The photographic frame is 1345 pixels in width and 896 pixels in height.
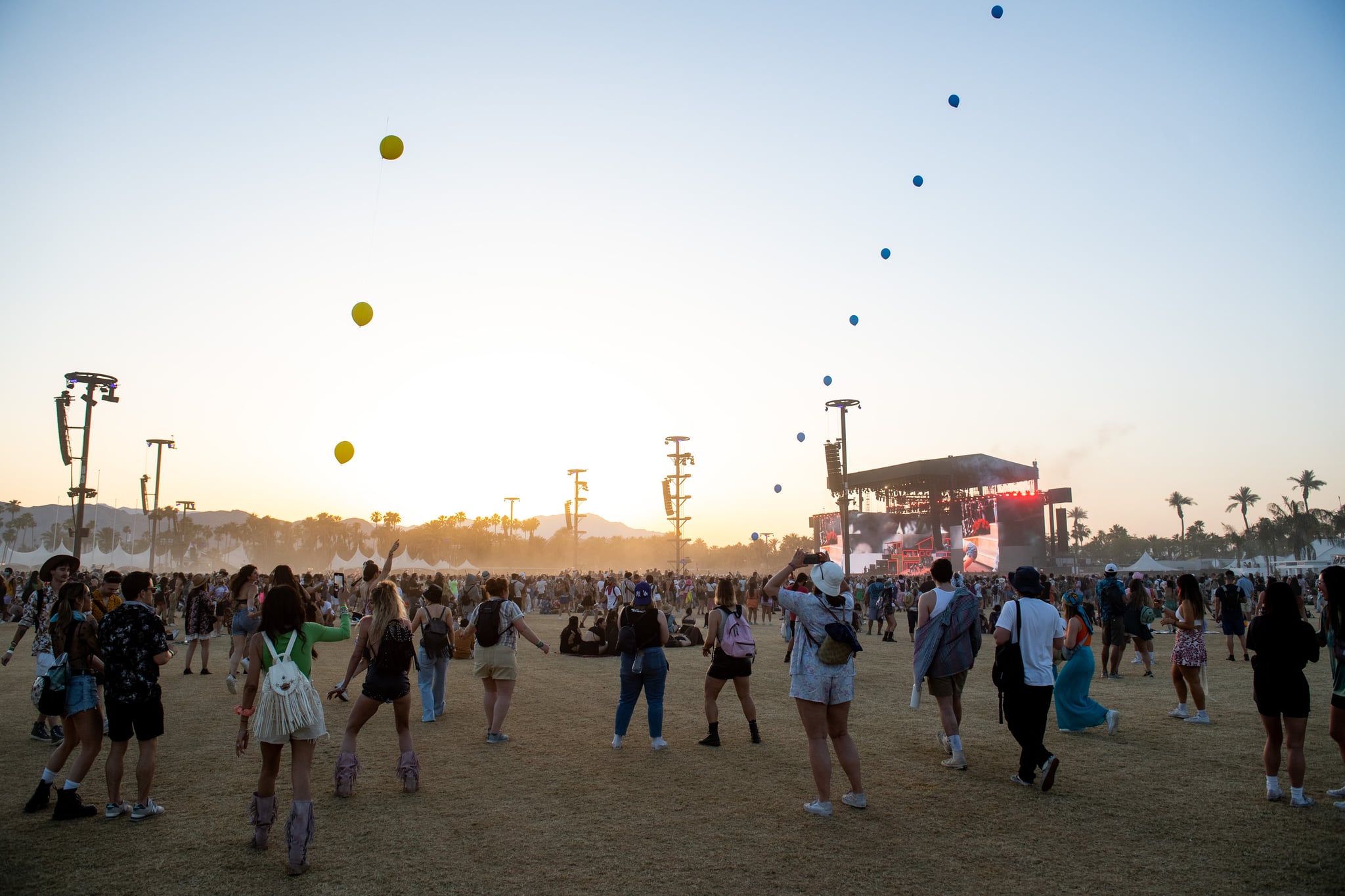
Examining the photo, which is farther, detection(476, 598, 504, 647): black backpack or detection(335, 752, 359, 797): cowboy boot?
detection(476, 598, 504, 647): black backpack

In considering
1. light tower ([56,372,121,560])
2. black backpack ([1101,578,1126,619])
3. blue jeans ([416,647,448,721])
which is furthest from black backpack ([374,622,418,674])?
light tower ([56,372,121,560])

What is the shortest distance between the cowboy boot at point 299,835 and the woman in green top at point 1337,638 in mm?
6842

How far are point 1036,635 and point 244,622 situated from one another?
954 cm

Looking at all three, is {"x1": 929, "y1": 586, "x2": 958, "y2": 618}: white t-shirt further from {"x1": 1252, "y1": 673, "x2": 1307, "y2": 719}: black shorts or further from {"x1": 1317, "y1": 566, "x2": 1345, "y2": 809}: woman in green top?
{"x1": 1317, "y1": 566, "x2": 1345, "y2": 809}: woman in green top

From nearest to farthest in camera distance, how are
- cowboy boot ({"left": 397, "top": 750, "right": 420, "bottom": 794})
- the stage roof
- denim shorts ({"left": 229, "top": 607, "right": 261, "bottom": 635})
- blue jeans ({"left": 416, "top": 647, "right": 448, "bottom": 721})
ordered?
cowboy boot ({"left": 397, "top": 750, "right": 420, "bottom": 794}), blue jeans ({"left": 416, "top": 647, "right": 448, "bottom": 721}), denim shorts ({"left": 229, "top": 607, "right": 261, "bottom": 635}), the stage roof

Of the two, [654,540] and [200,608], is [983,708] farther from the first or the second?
[654,540]

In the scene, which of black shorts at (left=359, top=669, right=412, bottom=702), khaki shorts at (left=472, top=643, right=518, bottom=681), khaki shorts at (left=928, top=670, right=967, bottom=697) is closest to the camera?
black shorts at (left=359, top=669, right=412, bottom=702)

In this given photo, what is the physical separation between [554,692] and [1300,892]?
9.30 m

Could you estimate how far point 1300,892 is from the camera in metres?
4.30

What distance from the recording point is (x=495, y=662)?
26.6 feet

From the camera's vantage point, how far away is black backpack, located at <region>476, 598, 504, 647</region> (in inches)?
314

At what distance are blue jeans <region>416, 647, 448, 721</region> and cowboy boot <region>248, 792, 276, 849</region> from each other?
4.36m

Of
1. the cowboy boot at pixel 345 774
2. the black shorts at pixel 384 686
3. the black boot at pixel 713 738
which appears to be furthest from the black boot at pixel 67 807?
the black boot at pixel 713 738

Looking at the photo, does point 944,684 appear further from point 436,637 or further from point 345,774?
point 436,637
